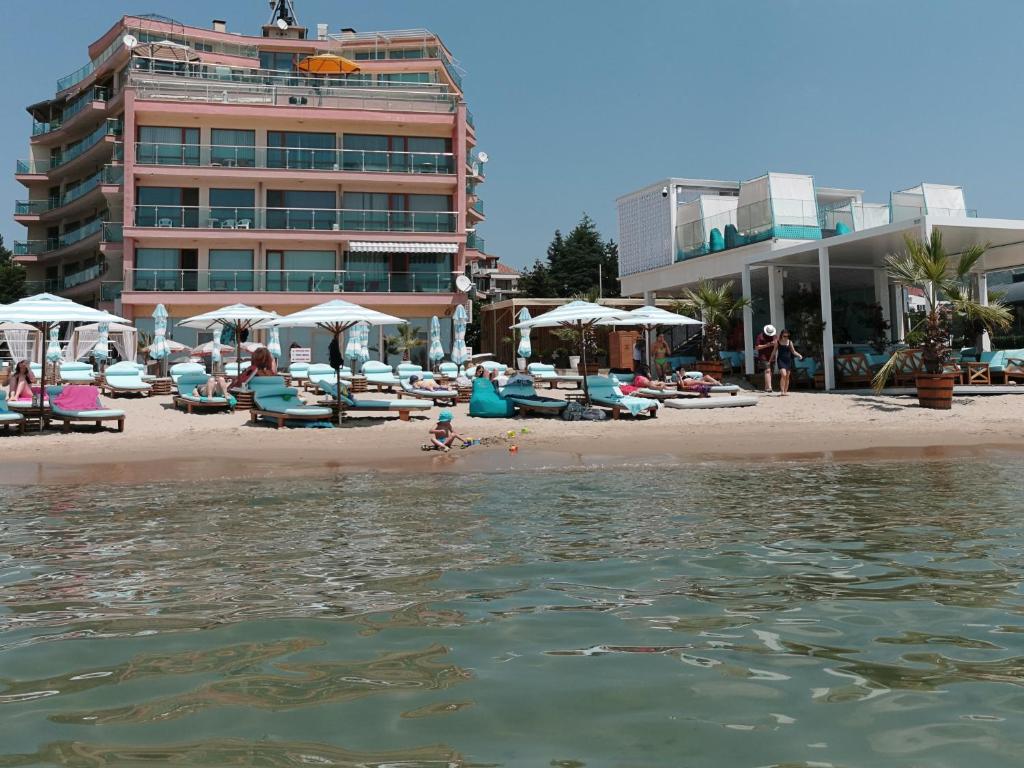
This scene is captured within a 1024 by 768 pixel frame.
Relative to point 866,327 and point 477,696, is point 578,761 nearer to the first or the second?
Answer: point 477,696

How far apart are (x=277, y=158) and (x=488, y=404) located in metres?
21.6

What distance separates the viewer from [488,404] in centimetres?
1670

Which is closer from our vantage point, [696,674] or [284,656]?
[696,674]

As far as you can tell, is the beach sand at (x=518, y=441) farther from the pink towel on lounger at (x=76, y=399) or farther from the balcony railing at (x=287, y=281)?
the balcony railing at (x=287, y=281)

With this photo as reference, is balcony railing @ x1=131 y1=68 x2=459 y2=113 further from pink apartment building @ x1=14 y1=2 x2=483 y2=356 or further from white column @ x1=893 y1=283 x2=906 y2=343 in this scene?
white column @ x1=893 y1=283 x2=906 y2=343

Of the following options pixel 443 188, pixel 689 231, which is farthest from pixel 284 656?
pixel 443 188

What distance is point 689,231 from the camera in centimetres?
2681

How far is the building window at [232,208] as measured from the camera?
32.9m

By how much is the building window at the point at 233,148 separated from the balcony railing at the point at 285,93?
1.25 m

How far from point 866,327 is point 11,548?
24.9 meters

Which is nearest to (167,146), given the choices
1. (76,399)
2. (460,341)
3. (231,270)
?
(231,270)

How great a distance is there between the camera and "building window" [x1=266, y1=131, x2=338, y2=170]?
33438mm

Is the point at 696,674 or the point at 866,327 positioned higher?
the point at 866,327

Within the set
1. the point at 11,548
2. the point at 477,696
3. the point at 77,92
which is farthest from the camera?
the point at 77,92
